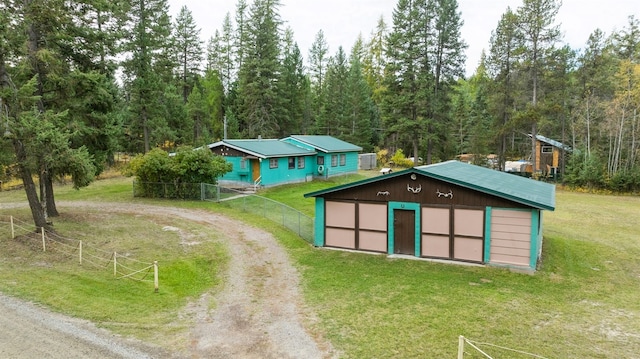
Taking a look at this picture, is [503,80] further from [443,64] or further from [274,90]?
[274,90]

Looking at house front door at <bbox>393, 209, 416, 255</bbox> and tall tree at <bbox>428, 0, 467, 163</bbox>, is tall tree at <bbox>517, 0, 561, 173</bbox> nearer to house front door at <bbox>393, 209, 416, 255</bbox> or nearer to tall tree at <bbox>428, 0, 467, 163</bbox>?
tall tree at <bbox>428, 0, 467, 163</bbox>

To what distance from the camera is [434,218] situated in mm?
15000

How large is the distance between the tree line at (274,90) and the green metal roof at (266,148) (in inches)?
330

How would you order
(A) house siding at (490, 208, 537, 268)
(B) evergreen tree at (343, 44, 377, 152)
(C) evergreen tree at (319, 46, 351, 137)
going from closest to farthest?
(A) house siding at (490, 208, 537, 268) < (B) evergreen tree at (343, 44, 377, 152) < (C) evergreen tree at (319, 46, 351, 137)

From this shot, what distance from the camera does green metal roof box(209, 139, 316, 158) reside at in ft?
104

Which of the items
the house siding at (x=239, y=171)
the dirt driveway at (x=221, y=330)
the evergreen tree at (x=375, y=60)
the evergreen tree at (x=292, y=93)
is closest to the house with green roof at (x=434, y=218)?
the dirt driveway at (x=221, y=330)

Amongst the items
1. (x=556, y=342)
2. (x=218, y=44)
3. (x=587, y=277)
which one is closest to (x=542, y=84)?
(x=587, y=277)

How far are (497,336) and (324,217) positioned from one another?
28.7 feet

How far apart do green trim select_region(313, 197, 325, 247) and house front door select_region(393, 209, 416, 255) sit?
3028mm

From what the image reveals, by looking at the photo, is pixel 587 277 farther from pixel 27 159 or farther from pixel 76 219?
pixel 76 219

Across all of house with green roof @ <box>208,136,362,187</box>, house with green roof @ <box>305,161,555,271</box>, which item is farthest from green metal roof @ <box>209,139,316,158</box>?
house with green roof @ <box>305,161,555,271</box>

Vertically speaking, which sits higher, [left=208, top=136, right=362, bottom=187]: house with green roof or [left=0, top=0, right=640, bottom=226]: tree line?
[left=0, top=0, right=640, bottom=226]: tree line

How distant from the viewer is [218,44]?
66312 millimetres

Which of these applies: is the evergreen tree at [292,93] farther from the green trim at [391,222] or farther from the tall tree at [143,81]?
the green trim at [391,222]
